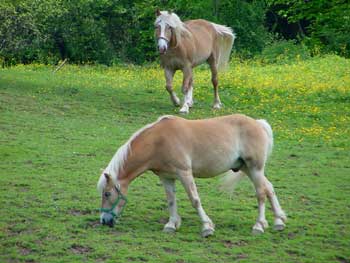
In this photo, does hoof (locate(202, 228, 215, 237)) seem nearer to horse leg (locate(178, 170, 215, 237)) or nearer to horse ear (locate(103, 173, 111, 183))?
horse leg (locate(178, 170, 215, 237))

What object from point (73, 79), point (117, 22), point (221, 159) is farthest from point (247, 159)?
point (117, 22)

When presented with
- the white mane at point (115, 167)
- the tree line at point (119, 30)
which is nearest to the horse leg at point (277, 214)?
the white mane at point (115, 167)

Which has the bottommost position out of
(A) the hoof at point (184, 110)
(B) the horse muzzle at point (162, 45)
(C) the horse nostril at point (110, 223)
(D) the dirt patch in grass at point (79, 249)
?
(A) the hoof at point (184, 110)

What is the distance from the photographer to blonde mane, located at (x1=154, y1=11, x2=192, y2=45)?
14523mm

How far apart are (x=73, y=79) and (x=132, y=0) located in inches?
406

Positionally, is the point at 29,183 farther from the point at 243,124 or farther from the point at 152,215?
the point at 243,124

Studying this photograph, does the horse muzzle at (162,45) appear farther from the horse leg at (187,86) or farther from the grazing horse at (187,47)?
the horse leg at (187,86)

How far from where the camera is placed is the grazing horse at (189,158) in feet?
25.0

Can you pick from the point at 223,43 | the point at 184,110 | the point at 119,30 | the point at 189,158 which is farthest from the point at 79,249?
the point at 119,30

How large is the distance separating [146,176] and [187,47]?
5.55 meters

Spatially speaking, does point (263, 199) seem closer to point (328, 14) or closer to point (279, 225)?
point (279, 225)

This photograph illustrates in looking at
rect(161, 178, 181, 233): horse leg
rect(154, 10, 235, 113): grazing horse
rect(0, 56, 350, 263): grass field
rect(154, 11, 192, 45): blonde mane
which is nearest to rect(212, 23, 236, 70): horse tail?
rect(154, 10, 235, 113): grazing horse

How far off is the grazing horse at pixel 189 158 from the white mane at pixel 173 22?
6.65m

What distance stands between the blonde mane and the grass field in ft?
5.12
